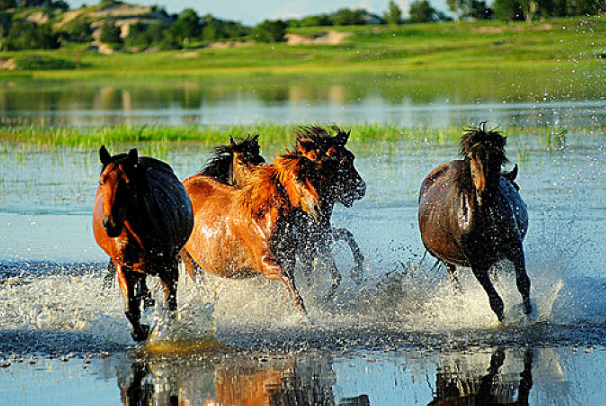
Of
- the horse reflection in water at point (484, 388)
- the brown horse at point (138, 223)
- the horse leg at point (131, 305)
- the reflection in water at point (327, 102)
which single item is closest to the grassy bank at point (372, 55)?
the reflection in water at point (327, 102)

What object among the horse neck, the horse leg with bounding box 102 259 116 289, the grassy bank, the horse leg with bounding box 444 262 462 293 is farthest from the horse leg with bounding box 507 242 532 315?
the grassy bank

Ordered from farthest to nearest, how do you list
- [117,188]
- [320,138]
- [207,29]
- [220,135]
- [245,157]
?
1. [207,29]
2. [220,135]
3. [245,157]
4. [320,138]
5. [117,188]

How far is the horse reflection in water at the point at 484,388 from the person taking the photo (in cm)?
618

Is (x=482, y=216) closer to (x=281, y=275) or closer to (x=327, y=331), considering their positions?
(x=327, y=331)

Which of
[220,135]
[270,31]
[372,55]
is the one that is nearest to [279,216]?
[220,135]

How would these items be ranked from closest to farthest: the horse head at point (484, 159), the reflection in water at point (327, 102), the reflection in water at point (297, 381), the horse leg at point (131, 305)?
1. the reflection in water at point (297, 381)
2. the horse leg at point (131, 305)
3. the horse head at point (484, 159)
4. the reflection in water at point (327, 102)

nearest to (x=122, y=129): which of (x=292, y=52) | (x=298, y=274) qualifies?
(x=298, y=274)

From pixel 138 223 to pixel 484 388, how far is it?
2853mm

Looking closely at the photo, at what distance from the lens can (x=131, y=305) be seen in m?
7.88

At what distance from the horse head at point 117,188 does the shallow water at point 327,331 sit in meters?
1.05

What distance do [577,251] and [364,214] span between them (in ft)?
11.9

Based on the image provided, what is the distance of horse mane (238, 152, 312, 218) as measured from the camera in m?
9.23

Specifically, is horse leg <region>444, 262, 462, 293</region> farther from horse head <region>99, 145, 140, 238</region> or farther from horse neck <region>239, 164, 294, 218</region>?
horse head <region>99, 145, 140, 238</region>

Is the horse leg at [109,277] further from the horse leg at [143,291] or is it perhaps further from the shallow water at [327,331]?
the horse leg at [143,291]
